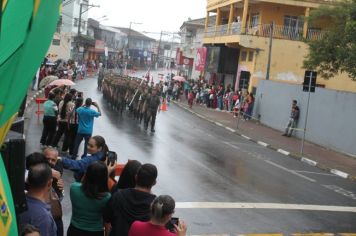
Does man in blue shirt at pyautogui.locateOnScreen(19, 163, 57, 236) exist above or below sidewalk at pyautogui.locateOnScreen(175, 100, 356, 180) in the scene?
above

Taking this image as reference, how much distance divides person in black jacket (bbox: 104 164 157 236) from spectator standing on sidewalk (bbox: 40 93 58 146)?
938 centimetres

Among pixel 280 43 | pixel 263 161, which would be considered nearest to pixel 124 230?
pixel 263 161

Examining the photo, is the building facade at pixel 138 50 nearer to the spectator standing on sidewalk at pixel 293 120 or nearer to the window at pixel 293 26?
the window at pixel 293 26

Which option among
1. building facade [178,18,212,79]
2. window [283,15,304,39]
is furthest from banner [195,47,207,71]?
building facade [178,18,212,79]

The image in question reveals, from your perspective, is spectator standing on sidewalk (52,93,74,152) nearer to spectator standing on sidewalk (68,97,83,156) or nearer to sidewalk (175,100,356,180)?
spectator standing on sidewalk (68,97,83,156)

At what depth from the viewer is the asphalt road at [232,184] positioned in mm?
9453

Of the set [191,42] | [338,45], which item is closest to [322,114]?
[338,45]

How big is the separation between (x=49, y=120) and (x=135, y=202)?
9783mm

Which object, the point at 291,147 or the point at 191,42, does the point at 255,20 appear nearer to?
the point at 291,147

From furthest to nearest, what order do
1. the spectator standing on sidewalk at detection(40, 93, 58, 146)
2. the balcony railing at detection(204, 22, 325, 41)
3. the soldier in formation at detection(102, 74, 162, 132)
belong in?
the balcony railing at detection(204, 22, 325, 41) < the soldier in formation at detection(102, 74, 162, 132) < the spectator standing on sidewalk at detection(40, 93, 58, 146)

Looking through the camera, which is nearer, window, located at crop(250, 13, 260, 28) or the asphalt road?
the asphalt road

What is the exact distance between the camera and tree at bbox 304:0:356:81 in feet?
64.9

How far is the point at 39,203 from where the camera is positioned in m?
4.06

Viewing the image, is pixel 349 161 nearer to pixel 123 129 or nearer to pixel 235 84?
pixel 123 129
